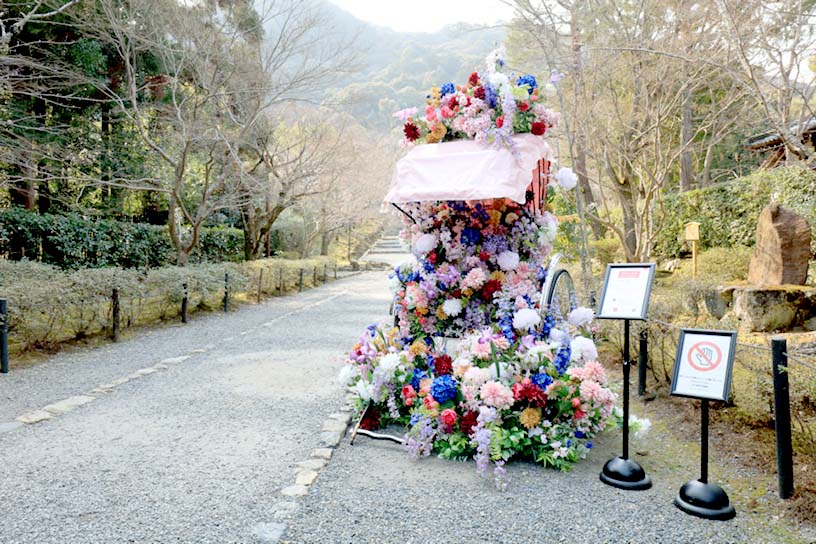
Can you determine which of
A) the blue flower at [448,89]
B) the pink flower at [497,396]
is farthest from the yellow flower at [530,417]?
the blue flower at [448,89]

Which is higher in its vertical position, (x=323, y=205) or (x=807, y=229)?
(x=323, y=205)

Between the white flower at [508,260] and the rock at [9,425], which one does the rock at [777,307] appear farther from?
the rock at [9,425]

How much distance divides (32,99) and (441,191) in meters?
10.5

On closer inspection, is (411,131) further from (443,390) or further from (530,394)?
(530,394)

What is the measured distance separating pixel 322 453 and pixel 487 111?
2652 mm

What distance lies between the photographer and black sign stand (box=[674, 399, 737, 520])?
2.64 m

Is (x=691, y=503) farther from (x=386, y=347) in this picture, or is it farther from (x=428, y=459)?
(x=386, y=347)

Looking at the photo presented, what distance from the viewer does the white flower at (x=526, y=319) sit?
376 cm

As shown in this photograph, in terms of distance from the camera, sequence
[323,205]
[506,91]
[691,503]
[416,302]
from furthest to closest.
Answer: [323,205], [416,302], [506,91], [691,503]

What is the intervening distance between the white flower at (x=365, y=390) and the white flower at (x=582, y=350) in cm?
146

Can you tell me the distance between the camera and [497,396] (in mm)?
3387

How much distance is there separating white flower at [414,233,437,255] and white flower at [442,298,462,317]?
0.46 meters

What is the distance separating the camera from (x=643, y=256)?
830 centimetres

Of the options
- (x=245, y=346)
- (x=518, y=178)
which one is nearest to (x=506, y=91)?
(x=518, y=178)
